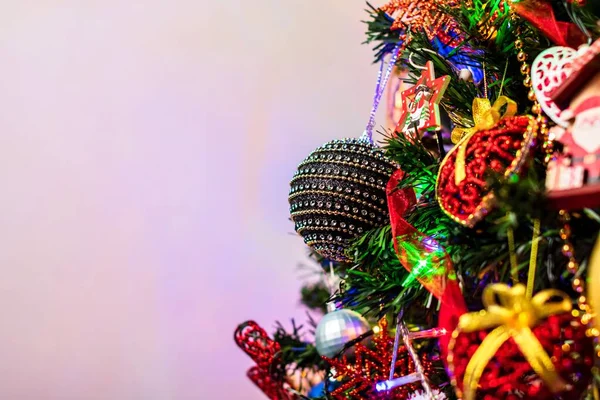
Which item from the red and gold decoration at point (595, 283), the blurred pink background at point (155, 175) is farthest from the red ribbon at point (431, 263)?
the blurred pink background at point (155, 175)

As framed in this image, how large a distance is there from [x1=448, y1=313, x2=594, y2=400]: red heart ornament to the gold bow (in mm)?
110

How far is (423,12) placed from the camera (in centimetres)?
58

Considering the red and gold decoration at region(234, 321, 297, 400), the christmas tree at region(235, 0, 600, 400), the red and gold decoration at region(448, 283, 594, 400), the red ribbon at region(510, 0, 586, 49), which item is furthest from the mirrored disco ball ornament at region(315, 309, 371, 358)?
the red ribbon at region(510, 0, 586, 49)

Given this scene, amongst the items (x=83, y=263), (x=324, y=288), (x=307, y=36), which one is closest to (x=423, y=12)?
(x=324, y=288)

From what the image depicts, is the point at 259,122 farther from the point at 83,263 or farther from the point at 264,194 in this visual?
the point at 83,263

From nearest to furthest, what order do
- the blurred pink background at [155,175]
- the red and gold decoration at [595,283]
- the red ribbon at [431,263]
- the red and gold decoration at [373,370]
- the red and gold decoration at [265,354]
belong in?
1. the red and gold decoration at [595,283]
2. the red ribbon at [431,263]
3. the red and gold decoration at [373,370]
4. the red and gold decoration at [265,354]
5. the blurred pink background at [155,175]

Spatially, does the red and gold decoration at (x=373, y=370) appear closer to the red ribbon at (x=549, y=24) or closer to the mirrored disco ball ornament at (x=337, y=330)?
the mirrored disco ball ornament at (x=337, y=330)

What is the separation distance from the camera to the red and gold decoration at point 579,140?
12.4 inches

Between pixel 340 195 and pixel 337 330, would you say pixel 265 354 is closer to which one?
pixel 337 330

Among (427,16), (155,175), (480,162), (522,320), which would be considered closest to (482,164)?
(480,162)

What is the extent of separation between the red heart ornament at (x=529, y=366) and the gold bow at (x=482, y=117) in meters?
0.11

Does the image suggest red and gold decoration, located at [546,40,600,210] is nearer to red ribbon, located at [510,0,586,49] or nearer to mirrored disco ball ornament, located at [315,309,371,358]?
red ribbon, located at [510,0,586,49]

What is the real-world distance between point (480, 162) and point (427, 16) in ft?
0.81

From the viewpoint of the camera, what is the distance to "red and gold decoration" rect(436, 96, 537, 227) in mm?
377
